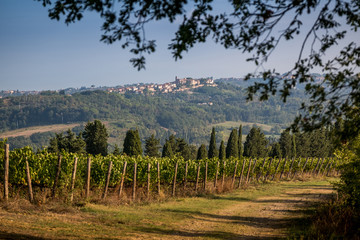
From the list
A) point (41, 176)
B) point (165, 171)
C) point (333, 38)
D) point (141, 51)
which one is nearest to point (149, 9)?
point (141, 51)

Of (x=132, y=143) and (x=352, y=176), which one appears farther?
(x=132, y=143)

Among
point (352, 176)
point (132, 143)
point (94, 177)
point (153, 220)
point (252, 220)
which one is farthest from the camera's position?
point (132, 143)

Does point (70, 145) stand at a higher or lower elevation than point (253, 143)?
higher

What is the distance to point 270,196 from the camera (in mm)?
21047

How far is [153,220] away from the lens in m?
12.6

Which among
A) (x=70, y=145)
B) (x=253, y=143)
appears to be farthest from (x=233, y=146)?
(x=70, y=145)

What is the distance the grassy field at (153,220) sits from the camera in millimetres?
9828

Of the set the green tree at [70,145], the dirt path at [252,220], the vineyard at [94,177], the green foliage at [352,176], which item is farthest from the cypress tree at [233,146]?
the green foliage at [352,176]

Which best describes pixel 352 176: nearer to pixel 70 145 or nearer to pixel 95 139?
pixel 70 145

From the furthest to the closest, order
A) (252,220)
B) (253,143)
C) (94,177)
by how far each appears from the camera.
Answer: (253,143), (94,177), (252,220)

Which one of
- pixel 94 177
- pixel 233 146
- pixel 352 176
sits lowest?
pixel 233 146

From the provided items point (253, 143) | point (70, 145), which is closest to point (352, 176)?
point (70, 145)

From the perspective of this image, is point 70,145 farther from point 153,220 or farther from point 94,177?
point 153,220

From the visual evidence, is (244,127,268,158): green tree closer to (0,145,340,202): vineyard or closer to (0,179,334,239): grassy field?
(0,145,340,202): vineyard
